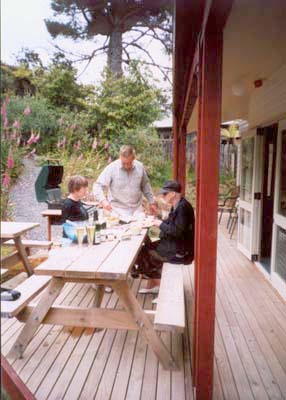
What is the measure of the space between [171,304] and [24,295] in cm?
100

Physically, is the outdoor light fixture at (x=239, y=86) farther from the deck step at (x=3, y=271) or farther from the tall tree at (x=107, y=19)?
the deck step at (x=3, y=271)

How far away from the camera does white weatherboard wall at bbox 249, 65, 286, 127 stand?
3.49 m

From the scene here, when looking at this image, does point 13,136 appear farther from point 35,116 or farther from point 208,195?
point 208,195

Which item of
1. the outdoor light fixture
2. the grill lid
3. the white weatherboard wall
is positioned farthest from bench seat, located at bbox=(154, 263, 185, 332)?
the outdoor light fixture

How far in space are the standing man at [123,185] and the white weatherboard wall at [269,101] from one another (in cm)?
161

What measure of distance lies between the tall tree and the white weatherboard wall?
1.79m

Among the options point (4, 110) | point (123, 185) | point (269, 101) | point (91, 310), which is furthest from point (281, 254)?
point (4, 110)

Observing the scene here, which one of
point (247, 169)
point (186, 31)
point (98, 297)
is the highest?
point (186, 31)

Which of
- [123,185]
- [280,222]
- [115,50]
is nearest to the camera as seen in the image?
[115,50]

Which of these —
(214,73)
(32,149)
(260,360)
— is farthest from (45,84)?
(260,360)

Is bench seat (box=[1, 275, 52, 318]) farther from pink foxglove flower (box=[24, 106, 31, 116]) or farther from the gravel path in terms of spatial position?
pink foxglove flower (box=[24, 106, 31, 116])

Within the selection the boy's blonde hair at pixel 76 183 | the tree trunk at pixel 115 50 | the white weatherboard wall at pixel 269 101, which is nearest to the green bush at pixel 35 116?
the tree trunk at pixel 115 50

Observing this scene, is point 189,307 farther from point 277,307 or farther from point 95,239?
point 95,239

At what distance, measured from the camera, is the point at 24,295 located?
167 centimetres
